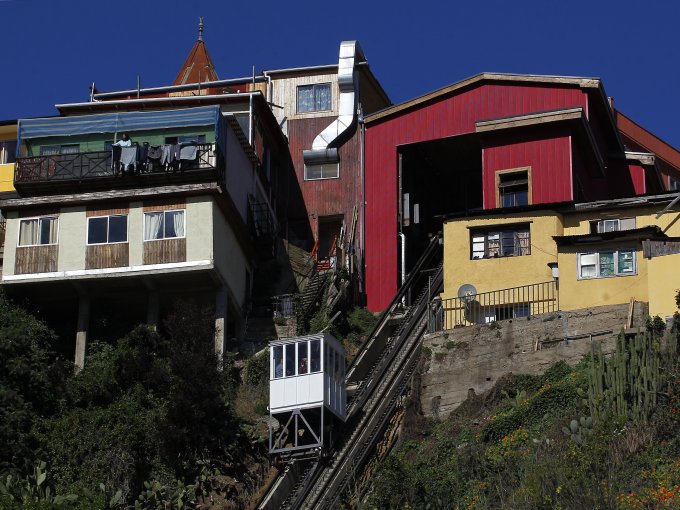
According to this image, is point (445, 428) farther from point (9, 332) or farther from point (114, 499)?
point (9, 332)

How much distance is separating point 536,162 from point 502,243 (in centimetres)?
486

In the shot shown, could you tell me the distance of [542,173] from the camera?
199ft

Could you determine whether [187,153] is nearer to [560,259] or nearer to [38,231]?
[38,231]

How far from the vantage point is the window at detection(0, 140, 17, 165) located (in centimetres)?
6481

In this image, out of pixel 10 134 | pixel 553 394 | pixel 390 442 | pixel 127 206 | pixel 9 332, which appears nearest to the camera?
pixel 553 394

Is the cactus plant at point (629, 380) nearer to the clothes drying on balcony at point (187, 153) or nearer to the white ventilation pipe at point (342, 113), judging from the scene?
Result: the clothes drying on balcony at point (187, 153)

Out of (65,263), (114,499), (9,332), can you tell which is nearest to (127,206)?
(65,263)

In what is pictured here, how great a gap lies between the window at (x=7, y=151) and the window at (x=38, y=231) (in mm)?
6630

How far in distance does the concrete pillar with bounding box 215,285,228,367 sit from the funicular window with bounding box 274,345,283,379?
166 inches

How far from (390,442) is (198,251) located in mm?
10612

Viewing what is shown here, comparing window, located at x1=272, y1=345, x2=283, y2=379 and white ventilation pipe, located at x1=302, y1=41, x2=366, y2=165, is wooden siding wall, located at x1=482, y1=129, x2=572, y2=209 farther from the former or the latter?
window, located at x1=272, y1=345, x2=283, y2=379

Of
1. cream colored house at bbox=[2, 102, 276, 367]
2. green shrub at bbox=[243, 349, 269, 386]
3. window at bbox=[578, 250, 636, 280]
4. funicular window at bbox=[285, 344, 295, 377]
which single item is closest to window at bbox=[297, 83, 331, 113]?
cream colored house at bbox=[2, 102, 276, 367]

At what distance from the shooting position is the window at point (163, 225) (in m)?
57.6

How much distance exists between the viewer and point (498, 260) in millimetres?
56844
